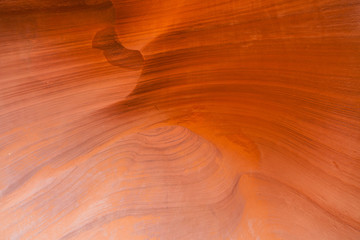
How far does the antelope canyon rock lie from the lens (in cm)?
55

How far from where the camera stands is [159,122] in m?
0.72

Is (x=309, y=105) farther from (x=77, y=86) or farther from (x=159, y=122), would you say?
(x=77, y=86)

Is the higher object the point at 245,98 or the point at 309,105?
the point at 245,98

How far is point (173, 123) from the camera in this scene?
0.72 m

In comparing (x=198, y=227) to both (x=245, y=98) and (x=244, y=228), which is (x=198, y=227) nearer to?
(x=244, y=228)

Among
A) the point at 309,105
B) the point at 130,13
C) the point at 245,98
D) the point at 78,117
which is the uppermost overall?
the point at 130,13

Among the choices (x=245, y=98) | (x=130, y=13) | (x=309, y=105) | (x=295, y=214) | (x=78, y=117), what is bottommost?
(x=295, y=214)

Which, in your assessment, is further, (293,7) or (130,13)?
(130,13)

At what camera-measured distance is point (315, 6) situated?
509mm

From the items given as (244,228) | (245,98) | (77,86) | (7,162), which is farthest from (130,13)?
(244,228)

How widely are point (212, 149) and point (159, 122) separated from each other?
17 centimetres

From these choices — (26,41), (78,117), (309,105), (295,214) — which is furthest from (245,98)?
(26,41)

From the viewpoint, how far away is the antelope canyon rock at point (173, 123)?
551mm

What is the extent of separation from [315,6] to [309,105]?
205 millimetres
